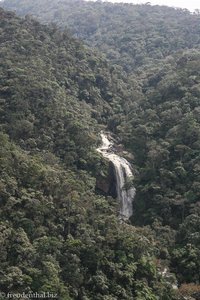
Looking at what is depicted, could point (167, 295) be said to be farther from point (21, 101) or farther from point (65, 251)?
point (21, 101)

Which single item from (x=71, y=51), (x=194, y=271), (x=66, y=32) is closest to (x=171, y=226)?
(x=194, y=271)

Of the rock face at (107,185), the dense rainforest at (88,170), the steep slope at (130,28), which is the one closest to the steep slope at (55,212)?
the dense rainforest at (88,170)

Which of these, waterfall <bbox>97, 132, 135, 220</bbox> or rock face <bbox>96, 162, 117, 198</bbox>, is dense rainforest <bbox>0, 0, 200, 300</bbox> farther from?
rock face <bbox>96, 162, 117, 198</bbox>

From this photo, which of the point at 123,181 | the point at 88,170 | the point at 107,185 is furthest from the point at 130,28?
the point at 88,170

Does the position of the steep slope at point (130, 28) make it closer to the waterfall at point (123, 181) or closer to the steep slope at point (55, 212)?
the waterfall at point (123, 181)

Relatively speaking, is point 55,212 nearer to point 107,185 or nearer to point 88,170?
point 88,170

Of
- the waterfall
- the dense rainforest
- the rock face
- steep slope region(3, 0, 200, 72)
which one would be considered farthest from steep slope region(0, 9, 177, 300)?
steep slope region(3, 0, 200, 72)
